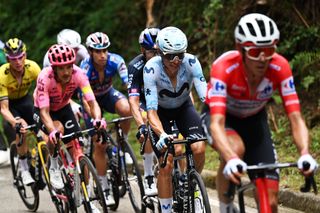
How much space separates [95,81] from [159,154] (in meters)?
2.53

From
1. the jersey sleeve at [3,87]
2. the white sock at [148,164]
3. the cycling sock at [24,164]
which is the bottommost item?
the cycling sock at [24,164]

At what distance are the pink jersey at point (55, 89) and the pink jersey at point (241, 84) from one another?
9.27ft

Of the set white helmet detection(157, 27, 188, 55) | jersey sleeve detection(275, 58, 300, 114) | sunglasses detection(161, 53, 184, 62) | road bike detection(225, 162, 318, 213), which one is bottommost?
road bike detection(225, 162, 318, 213)

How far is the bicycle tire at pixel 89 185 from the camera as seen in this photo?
7.77 metres

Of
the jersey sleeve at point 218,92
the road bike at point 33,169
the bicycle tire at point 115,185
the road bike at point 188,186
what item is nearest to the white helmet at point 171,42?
the road bike at point 188,186

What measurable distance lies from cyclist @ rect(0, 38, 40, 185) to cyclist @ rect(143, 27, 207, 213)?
8.49 ft

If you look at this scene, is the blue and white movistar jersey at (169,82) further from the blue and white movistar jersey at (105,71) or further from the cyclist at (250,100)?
the blue and white movistar jersey at (105,71)

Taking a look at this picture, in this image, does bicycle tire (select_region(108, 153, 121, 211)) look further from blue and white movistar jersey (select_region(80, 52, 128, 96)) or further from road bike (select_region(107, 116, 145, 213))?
blue and white movistar jersey (select_region(80, 52, 128, 96))

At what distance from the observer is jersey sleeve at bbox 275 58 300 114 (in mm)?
5820

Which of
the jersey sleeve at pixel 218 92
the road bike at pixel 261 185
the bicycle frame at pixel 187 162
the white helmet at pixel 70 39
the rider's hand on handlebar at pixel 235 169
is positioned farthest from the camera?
the white helmet at pixel 70 39

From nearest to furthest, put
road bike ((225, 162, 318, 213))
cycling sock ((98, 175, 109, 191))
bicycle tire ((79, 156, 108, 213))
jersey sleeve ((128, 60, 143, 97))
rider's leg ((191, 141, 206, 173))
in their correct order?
1. road bike ((225, 162, 318, 213))
2. rider's leg ((191, 141, 206, 173))
3. bicycle tire ((79, 156, 108, 213))
4. jersey sleeve ((128, 60, 143, 97))
5. cycling sock ((98, 175, 109, 191))

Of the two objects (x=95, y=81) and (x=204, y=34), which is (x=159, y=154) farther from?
(x=204, y=34)

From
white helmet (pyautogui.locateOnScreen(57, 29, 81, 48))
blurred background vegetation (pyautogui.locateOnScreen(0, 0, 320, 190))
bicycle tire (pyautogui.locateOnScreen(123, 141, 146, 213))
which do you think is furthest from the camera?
blurred background vegetation (pyautogui.locateOnScreen(0, 0, 320, 190))

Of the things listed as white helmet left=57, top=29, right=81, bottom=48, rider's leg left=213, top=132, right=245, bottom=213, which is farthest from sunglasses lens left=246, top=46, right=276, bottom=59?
white helmet left=57, top=29, right=81, bottom=48
